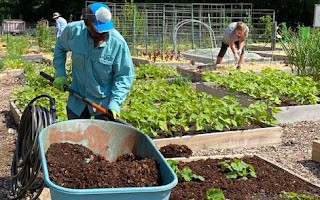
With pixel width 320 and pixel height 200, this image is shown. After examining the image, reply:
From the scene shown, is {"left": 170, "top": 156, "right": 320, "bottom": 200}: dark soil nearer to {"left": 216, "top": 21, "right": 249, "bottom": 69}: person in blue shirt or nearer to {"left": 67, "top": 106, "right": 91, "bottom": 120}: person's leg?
{"left": 67, "top": 106, "right": 91, "bottom": 120}: person's leg

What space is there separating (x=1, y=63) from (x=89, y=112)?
31.0ft

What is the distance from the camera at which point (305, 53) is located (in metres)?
10.1

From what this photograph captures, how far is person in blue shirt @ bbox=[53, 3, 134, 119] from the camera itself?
4438 mm

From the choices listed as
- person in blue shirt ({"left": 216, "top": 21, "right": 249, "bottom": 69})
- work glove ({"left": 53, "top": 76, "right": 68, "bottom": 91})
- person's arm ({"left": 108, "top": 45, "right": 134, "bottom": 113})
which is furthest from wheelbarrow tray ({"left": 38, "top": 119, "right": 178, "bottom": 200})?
person in blue shirt ({"left": 216, "top": 21, "right": 249, "bottom": 69})

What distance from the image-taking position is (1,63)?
1365 centimetres

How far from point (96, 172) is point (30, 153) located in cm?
114

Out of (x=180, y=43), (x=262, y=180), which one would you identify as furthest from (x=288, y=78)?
(x=180, y=43)

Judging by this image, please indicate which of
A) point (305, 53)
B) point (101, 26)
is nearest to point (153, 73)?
point (305, 53)

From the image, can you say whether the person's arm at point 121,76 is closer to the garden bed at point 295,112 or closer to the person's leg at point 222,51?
the garden bed at point 295,112

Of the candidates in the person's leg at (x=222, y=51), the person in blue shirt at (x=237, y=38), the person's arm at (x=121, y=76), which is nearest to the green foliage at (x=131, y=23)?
the person's leg at (x=222, y=51)

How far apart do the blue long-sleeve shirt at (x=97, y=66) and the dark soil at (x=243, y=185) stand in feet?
3.12

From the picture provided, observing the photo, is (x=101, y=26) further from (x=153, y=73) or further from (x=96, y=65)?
(x=153, y=73)

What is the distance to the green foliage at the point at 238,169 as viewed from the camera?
5.14 metres

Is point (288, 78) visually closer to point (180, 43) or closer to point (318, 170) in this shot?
point (318, 170)
